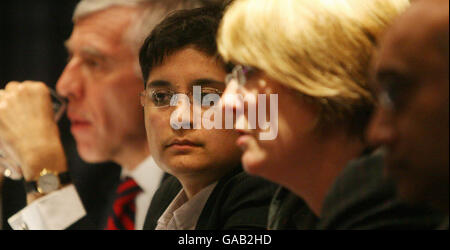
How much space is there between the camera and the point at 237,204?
1396 mm

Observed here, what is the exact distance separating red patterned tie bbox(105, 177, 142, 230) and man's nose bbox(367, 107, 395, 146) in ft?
2.86

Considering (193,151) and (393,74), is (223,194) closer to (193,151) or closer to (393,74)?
(193,151)

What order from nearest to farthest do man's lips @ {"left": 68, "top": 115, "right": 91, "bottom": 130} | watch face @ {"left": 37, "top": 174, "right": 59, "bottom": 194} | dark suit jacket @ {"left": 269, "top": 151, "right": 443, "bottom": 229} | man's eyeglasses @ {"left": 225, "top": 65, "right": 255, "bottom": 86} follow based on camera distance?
dark suit jacket @ {"left": 269, "top": 151, "right": 443, "bottom": 229} → man's eyeglasses @ {"left": 225, "top": 65, "right": 255, "bottom": 86} → watch face @ {"left": 37, "top": 174, "right": 59, "bottom": 194} → man's lips @ {"left": 68, "top": 115, "right": 91, "bottom": 130}

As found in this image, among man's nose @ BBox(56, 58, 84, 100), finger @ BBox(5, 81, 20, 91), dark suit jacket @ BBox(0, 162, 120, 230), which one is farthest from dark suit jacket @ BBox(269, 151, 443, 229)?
finger @ BBox(5, 81, 20, 91)

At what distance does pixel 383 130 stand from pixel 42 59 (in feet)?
3.78

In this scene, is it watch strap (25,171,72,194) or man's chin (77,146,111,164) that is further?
man's chin (77,146,111,164)

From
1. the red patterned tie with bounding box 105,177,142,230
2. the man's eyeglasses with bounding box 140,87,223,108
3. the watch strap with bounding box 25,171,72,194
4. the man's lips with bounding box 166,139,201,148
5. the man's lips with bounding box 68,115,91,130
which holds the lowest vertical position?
the red patterned tie with bounding box 105,177,142,230

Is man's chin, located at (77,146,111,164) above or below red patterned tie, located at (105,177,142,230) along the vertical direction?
above

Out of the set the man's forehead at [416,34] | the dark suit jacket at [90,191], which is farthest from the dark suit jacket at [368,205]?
the dark suit jacket at [90,191]

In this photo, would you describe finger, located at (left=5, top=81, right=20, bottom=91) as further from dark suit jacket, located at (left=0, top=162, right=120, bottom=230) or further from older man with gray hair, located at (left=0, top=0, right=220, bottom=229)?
dark suit jacket, located at (left=0, top=162, right=120, bottom=230)

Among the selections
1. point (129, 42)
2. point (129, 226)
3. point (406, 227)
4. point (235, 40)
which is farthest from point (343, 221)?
point (129, 42)

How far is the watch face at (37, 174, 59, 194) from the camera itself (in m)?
1.72

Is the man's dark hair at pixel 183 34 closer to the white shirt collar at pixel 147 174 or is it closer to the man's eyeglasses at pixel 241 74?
the man's eyeglasses at pixel 241 74

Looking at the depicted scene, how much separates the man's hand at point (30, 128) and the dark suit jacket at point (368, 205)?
89cm
